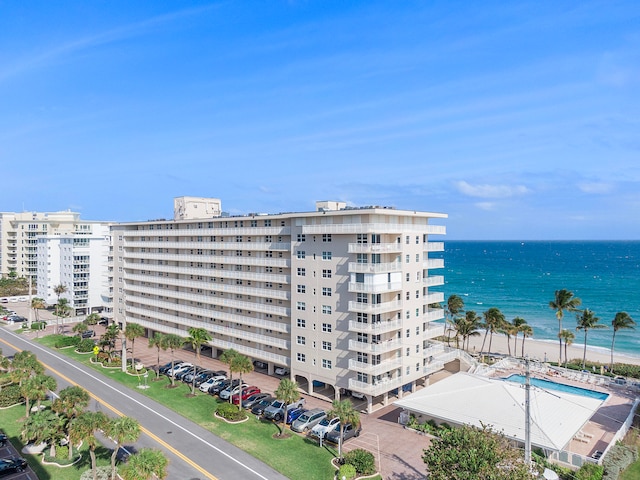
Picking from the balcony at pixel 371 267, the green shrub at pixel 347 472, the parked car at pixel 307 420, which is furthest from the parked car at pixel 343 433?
the balcony at pixel 371 267

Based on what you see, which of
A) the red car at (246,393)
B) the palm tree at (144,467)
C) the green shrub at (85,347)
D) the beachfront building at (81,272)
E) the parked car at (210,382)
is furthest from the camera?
the beachfront building at (81,272)

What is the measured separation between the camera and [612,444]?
41.8 m

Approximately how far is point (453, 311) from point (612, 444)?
39.4 meters

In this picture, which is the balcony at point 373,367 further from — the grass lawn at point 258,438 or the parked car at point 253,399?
the parked car at point 253,399

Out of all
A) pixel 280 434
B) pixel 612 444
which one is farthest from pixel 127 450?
pixel 612 444

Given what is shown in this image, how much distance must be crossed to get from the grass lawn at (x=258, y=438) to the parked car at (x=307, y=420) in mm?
833

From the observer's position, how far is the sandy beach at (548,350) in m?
89.2

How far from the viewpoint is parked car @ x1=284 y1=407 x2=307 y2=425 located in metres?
46.3

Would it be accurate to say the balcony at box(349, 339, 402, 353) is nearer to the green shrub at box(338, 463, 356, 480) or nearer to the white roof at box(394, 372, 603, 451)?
the white roof at box(394, 372, 603, 451)

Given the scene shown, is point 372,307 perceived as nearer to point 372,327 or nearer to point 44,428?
point 372,327

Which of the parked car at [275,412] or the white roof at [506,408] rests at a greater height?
the white roof at [506,408]

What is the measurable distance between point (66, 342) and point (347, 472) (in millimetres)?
64272

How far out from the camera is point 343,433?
4219 cm

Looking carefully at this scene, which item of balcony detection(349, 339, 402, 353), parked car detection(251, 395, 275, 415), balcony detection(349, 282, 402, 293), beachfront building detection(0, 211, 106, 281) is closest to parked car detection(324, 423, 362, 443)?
balcony detection(349, 339, 402, 353)
